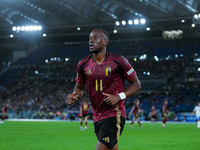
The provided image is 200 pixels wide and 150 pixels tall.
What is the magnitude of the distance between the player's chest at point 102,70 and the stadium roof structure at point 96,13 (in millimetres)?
38492

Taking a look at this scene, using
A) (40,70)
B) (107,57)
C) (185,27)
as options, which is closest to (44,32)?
(40,70)

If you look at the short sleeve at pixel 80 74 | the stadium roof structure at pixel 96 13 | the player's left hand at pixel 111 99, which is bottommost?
the player's left hand at pixel 111 99

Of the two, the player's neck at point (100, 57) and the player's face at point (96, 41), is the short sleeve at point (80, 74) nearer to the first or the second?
the player's neck at point (100, 57)

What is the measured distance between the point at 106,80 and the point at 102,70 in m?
0.18

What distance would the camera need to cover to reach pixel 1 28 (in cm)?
5844

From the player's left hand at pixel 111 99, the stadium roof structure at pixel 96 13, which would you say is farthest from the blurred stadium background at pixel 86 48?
the player's left hand at pixel 111 99

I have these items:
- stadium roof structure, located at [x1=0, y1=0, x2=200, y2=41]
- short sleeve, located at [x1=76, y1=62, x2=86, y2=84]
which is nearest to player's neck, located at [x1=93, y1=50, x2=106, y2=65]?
short sleeve, located at [x1=76, y1=62, x2=86, y2=84]

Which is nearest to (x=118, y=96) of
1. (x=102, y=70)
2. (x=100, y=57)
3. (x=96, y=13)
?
(x=102, y=70)

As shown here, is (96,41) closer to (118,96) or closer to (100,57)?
(100,57)

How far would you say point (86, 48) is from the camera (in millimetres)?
68438

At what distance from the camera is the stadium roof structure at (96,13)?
45.4 m

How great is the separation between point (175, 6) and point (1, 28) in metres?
29.2

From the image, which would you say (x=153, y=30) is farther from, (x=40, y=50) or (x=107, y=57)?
(x=107, y=57)

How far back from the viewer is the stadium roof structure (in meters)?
45.4
